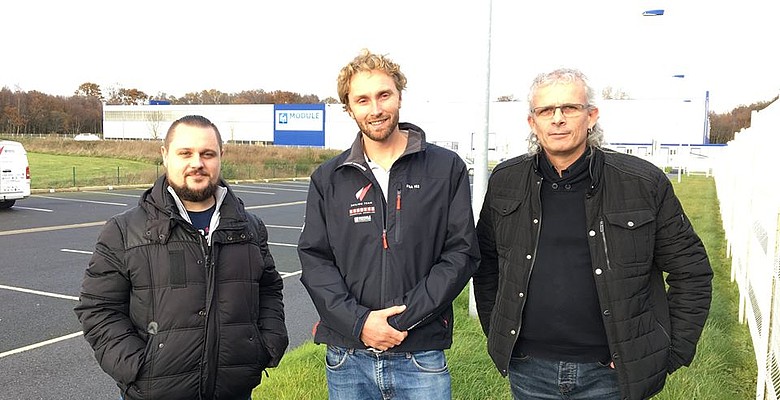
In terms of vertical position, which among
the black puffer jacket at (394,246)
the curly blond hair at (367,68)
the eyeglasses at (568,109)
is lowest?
the black puffer jacket at (394,246)

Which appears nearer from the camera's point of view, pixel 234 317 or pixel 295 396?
pixel 234 317

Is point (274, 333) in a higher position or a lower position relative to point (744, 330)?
higher

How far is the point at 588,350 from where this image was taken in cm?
251

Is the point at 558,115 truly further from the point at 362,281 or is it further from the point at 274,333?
the point at 274,333

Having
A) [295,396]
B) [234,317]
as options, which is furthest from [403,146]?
[295,396]

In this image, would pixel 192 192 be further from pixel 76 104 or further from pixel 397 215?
pixel 76 104

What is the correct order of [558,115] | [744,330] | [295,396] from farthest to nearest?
[744,330], [295,396], [558,115]

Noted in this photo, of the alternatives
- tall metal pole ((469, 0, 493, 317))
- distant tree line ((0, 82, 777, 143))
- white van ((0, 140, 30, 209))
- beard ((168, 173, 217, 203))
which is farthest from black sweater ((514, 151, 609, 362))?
distant tree line ((0, 82, 777, 143))

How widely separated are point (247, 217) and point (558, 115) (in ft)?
4.68

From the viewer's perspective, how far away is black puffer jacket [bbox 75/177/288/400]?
8.25 ft

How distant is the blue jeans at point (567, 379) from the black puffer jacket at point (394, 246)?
0.37m

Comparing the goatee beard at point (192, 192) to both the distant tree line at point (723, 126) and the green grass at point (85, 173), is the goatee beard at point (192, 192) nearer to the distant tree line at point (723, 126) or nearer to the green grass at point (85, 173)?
the green grass at point (85, 173)

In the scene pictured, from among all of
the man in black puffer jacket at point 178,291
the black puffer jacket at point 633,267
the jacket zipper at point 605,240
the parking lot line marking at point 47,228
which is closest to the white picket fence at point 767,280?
the black puffer jacket at point 633,267

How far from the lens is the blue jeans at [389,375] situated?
2.55m
